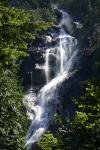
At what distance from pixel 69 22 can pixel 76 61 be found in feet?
54.6

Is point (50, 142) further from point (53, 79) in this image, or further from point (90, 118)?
point (53, 79)

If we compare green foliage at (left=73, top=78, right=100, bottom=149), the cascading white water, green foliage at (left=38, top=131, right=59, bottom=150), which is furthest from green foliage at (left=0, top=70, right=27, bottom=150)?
the cascading white water

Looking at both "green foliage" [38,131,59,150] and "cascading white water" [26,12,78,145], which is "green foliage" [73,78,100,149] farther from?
"cascading white water" [26,12,78,145]

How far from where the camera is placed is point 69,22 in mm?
77438

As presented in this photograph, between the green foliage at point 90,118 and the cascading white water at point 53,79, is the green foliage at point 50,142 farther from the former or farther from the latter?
the cascading white water at point 53,79

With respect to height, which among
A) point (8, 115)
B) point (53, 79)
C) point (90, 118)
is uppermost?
point (90, 118)

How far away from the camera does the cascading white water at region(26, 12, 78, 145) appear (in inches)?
1948

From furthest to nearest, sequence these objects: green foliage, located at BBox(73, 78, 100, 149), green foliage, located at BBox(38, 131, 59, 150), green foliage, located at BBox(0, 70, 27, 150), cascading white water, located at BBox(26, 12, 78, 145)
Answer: cascading white water, located at BBox(26, 12, 78, 145)
green foliage, located at BBox(0, 70, 27, 150)
green foliage, located at BBox(38, 131, 59, 150)
green foliage, located at BBox(73, 78, 100, 149)

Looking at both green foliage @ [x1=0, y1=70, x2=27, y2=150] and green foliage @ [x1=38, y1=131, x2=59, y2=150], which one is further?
green foliage @ [x1=0, y1=70, x2=27, y2=150]

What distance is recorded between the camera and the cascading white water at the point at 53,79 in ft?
162

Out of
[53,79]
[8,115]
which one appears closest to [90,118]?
[8,115]

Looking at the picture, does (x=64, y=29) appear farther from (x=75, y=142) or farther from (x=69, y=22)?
(x=75, y=142)

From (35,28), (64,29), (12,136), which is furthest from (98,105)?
(64,29)

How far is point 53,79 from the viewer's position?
59125 mm
